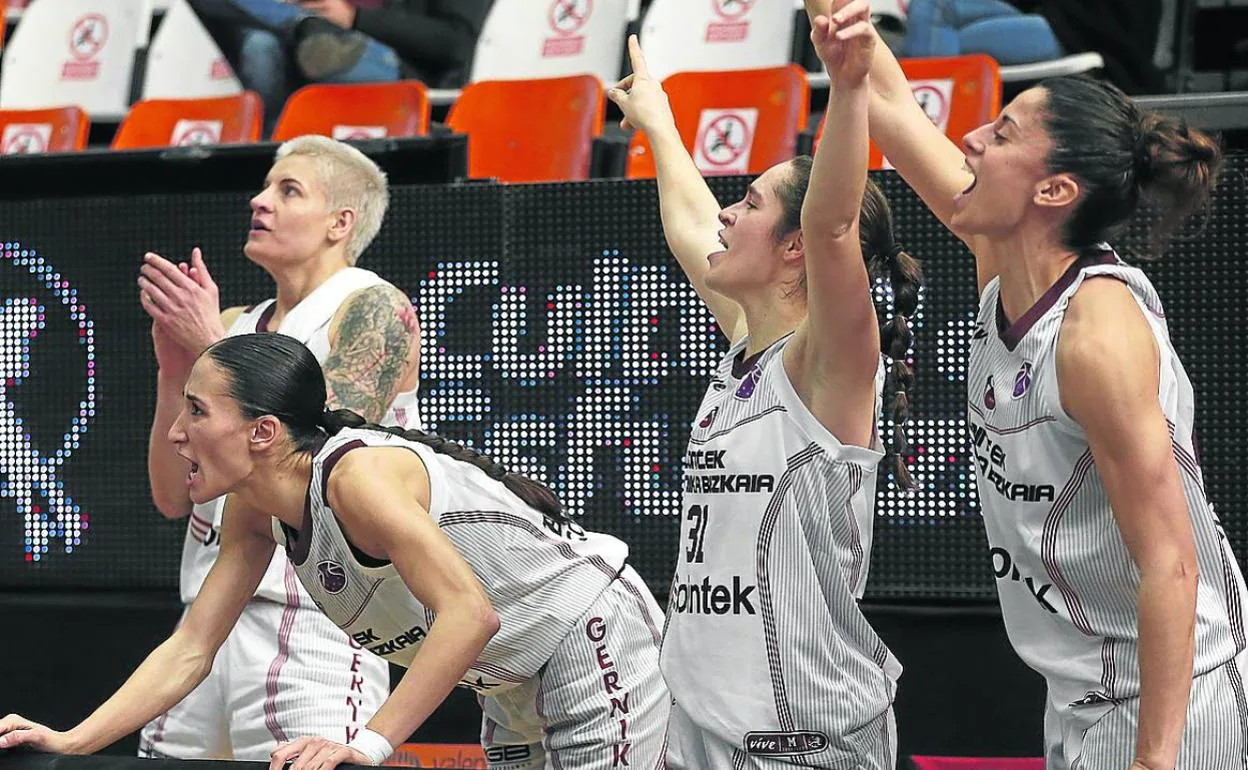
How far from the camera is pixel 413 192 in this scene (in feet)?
13.8

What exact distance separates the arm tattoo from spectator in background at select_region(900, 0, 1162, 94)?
2.84 m

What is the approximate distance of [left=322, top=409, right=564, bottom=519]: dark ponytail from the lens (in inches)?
115

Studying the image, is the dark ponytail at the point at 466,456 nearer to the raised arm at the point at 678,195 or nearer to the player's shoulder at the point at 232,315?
the raised arm at the point at 678,195

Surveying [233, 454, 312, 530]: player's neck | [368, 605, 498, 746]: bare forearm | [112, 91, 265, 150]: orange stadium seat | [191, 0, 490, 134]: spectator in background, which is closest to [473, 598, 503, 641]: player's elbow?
[368, 605, 498, 746]: bare forearm

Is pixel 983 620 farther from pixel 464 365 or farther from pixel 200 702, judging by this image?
pixel 200 702

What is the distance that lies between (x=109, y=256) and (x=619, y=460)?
4.84 ft

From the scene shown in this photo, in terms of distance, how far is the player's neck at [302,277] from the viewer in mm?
3830

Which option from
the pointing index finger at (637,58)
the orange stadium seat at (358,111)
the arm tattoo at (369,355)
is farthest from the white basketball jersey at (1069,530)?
the orange stadium seat at (358,111)

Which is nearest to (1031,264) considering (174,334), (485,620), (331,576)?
(485,620)

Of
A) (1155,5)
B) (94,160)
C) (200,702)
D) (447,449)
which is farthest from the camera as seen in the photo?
(1155,5)

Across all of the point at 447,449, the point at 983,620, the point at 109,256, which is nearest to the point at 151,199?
the point at 109,256

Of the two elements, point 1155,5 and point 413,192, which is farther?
point 1155,5

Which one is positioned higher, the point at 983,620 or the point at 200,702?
the point at 983,620

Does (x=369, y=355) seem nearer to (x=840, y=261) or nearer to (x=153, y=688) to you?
(x=153, y=688)
